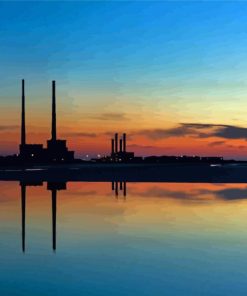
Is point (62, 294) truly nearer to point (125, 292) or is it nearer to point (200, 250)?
point (125, 292)

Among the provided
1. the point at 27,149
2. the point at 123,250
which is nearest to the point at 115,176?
the point at 27,149

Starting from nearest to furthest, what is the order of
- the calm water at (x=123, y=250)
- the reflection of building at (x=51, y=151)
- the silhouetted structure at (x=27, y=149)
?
the calm water at (x=123, y=250) < the silhouetted structure at (x=27, y=149) < the reflection of building at (x=51, y=151)

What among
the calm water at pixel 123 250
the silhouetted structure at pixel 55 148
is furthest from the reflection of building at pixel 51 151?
the calm water at pixel 123 250

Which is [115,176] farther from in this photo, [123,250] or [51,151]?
[123,250]

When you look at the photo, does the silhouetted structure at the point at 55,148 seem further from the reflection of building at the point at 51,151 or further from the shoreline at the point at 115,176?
the shoreline at the point at 115,176

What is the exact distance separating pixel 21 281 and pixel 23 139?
235 ft

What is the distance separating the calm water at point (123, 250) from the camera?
33.2 ft

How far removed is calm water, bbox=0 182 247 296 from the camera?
1011 cm

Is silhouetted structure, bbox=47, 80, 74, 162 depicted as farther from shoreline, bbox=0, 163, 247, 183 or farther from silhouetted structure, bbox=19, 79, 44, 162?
shoreline, bbox=0, 163, 247, 183

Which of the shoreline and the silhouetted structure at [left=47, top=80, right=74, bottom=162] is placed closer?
the shoreline

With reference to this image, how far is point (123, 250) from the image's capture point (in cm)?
1377

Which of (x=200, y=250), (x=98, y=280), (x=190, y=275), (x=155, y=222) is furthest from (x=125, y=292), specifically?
(x=155, y=222)

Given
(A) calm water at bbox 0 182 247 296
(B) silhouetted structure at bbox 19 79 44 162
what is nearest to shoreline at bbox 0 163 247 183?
(B) silhouetted structure at bbox 19 79 44 162

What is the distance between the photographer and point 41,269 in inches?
446
